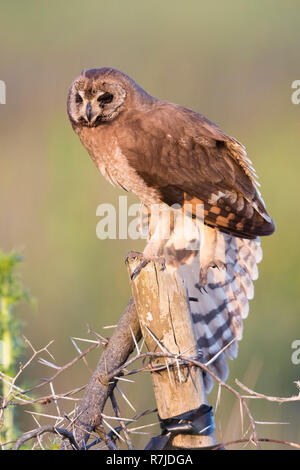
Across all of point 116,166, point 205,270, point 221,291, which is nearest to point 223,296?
point 221,291

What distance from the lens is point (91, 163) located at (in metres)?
6.34

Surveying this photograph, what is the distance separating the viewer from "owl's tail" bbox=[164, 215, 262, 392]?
11.9ft

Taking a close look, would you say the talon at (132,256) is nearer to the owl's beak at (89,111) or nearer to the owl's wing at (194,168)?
the owl's wing at (194,168)

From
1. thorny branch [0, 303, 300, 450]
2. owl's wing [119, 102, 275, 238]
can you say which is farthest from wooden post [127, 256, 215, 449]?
owl's wing [119, 102, 275, 238]

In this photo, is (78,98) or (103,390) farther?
(78,98)

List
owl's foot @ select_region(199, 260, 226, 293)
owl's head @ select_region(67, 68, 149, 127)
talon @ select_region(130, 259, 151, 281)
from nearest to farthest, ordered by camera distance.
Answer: talon @ select_region(130, 259, 151, 281), owl's head @ select_region(67, 68, 149, 127), owl's foot @ select_region(199, 260, 226, 293)

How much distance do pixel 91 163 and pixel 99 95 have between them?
2.84m

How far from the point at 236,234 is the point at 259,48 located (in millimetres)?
4953

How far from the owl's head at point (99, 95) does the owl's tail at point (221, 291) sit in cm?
84

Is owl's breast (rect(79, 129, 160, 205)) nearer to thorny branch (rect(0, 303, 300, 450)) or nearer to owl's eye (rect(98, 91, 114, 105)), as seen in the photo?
owl's eye (rect(98, 91, 114, 105))

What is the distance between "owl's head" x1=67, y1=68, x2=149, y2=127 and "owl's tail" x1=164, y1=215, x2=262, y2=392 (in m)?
0.84

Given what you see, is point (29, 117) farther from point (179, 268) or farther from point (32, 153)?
point (179, 268)

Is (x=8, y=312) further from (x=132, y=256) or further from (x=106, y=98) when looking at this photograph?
(x=106, y=98)

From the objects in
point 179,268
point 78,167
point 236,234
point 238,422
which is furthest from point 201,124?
point 78,167
